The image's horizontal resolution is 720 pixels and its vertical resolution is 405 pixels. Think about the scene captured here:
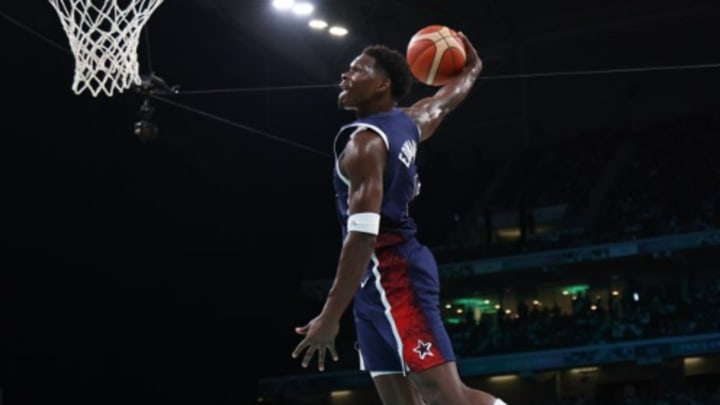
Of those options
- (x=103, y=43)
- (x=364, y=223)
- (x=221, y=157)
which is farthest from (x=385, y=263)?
(x=221, y=157)

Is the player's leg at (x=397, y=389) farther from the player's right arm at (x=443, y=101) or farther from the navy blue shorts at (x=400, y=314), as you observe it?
the player's right arm at (x=443, y=101)

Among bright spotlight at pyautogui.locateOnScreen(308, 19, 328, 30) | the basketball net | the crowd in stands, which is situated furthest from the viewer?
bright spotlight at pyautogui.locateOnScreen(308, 19, 328, 30)

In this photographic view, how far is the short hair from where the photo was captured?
4246mm

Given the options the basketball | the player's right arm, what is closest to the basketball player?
the player's right arm

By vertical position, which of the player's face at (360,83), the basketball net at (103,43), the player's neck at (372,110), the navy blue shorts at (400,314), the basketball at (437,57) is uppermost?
the basketball net at (103,43)

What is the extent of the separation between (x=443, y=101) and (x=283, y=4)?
1625 centimetres

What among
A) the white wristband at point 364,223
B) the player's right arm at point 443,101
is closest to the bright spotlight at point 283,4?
the player's right arm at point 443,101

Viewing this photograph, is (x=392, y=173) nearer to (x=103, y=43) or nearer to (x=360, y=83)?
(x=360, y=83)

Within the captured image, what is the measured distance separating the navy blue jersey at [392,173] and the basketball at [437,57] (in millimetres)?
804

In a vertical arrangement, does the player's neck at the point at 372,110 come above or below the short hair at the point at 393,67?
below

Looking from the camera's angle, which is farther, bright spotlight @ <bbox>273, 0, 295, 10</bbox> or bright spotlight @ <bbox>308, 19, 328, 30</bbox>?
bright spotlight @ <bbox>308, 19, 328, 30</bbox>

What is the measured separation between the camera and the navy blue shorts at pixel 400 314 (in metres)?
3.94

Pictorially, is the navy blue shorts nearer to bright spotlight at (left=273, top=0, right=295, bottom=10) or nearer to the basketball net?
the basketball net

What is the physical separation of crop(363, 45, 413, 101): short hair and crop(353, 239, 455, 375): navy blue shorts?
2.02 ft
